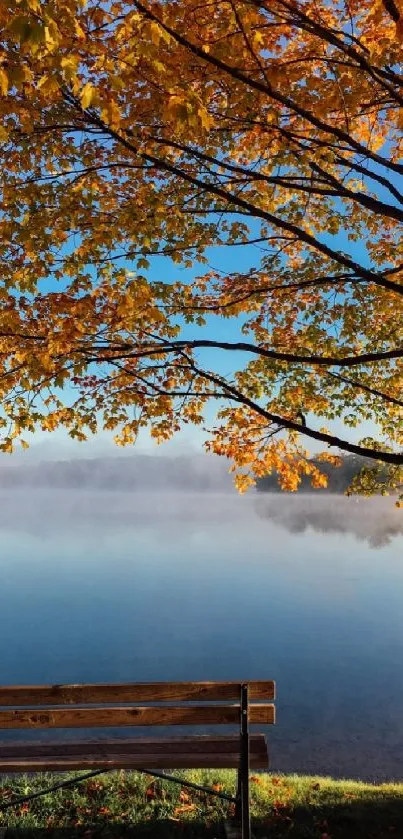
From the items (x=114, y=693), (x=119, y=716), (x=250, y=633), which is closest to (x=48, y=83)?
(x=114, y=693)

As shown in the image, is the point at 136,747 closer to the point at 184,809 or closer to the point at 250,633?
the point at 184,809

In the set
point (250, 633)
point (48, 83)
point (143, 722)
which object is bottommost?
point (250, 633)

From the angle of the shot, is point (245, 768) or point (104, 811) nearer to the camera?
point (245, 768)

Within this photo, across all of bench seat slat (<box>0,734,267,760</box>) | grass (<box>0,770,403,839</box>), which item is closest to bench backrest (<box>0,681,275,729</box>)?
bench seat slat (<box>0,734,267,760</box>)

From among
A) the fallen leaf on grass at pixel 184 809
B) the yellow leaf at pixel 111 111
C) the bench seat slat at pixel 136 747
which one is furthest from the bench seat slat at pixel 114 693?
the yellow leaf at pixel 111 111

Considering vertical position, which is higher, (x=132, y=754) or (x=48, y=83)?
(x=48, y=83)

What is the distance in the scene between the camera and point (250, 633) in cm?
2478

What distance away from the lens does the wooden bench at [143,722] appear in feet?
18.5

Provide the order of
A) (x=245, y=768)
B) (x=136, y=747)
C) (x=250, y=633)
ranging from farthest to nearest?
1. (x=250, y=633)
2. (x=136, y=747)
3. (x=245, y=768)

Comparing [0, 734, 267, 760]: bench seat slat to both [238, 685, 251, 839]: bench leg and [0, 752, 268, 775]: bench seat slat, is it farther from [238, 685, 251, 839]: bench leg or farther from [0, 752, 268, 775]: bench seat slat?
[238, 685, 251, 839]: bench leg

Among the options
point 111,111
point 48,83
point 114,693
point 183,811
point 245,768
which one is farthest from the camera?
point 183,811

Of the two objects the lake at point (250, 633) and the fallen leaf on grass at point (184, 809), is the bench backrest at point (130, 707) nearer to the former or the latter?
the fallen leaf on grass at point (184, 809)

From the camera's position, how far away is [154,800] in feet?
24.2

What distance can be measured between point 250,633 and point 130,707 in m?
20.2
